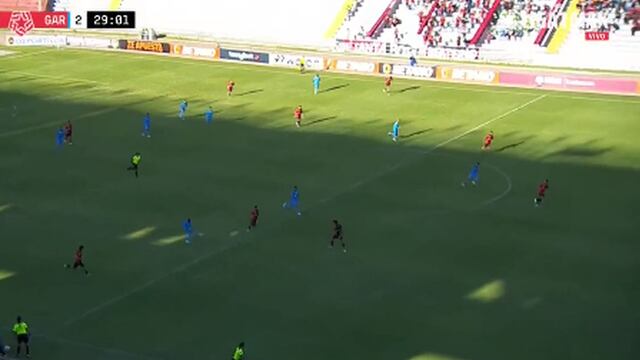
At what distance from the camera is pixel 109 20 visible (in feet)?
331

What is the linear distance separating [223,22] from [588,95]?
41.9 meters

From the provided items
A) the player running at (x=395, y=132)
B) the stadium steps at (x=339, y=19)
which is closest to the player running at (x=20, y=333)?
the player running at (x=395, y=132)

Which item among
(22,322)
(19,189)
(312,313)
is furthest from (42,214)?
(312,313)

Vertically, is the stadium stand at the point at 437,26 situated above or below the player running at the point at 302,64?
above

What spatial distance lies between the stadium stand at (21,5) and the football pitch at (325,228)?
4581 centimetres

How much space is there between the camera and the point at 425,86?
70688mm

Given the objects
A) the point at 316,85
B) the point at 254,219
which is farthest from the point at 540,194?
the point at 316,85

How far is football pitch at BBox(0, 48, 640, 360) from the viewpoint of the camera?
30609mm

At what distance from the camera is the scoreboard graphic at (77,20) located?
9788 cm

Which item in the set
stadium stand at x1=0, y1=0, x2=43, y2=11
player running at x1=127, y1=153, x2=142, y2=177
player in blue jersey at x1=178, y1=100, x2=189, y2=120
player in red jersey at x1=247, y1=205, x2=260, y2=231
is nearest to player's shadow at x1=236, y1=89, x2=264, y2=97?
player in blue jersey at x1=178, y1=100, x2=189, y2=120

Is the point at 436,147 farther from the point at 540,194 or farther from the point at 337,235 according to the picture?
the point at 337,235

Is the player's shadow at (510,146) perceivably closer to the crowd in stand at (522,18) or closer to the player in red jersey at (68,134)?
the player in red jersey at (68,134)

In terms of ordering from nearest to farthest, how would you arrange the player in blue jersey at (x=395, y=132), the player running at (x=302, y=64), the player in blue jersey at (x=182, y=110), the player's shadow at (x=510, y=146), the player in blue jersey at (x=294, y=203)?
the player in blue jersey at (x=294, y=203) < the player's shadow at (x=510, y=146) < the player in blue jersey at (x=395, y=132) < the player in blue jersey at (x=182, y=110) < the player running at (x=302, y=64)

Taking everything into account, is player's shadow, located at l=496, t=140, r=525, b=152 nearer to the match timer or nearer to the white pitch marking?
the white pitch marking
